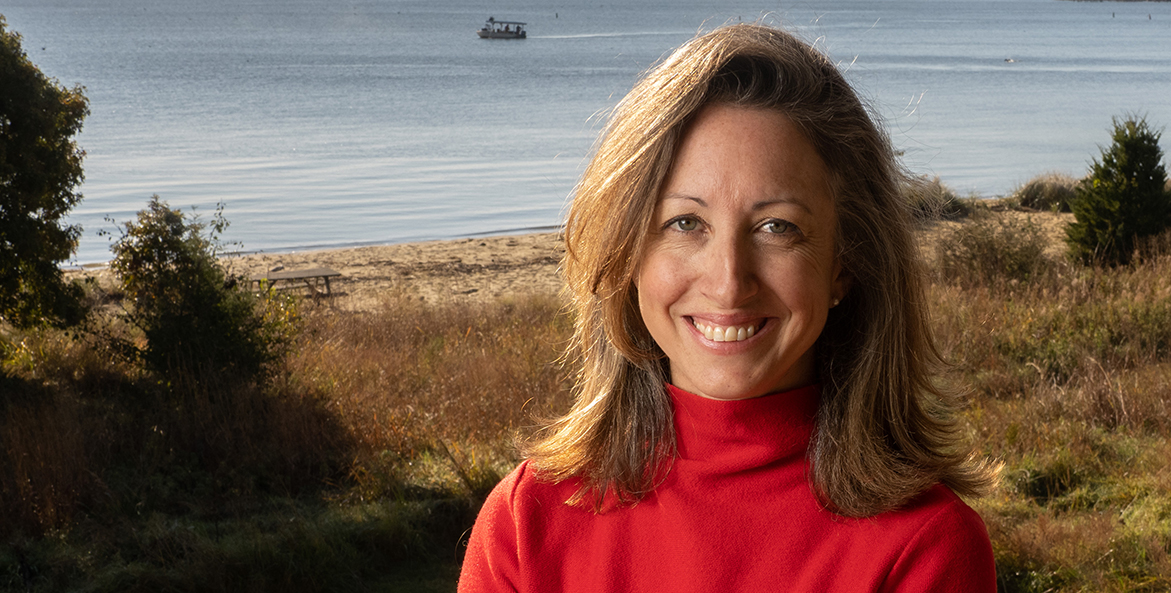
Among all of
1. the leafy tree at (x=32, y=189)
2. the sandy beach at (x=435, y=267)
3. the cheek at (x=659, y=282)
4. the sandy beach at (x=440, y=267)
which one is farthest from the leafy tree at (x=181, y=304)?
the cheek at (x=659, y=282)

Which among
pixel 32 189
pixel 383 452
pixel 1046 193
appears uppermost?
pixel 32 189

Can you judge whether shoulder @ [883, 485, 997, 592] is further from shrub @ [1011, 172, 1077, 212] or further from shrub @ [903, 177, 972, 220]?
shrub @ [1011, 172, 1077, 212]

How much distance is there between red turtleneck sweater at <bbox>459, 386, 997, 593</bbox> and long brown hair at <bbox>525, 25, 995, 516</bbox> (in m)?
0.04

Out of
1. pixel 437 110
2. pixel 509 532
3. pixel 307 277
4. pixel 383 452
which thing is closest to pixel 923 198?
pixel 509 532

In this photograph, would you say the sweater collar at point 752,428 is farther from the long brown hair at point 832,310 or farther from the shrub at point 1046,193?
the shrub at point 1046,193

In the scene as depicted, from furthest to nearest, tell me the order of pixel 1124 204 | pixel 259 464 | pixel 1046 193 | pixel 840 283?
pixel 1046 193, pixel 1124 204, pixel 259 464, pixel 840 283

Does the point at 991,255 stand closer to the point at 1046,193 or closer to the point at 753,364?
the point at 1046,193

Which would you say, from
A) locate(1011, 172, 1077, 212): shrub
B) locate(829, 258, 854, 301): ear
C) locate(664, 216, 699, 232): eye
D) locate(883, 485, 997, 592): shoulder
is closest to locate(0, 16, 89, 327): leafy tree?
locate(664, 216, 699, 232): eye

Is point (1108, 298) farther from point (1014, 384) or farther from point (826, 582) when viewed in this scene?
point (826, 582)

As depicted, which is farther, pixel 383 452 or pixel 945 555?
pixel 383 452

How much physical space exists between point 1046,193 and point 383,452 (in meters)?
19.1

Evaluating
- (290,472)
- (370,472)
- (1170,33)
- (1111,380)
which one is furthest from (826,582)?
(1170,33)

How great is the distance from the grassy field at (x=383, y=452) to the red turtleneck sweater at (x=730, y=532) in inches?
103

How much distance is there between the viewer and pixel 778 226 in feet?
5.04
